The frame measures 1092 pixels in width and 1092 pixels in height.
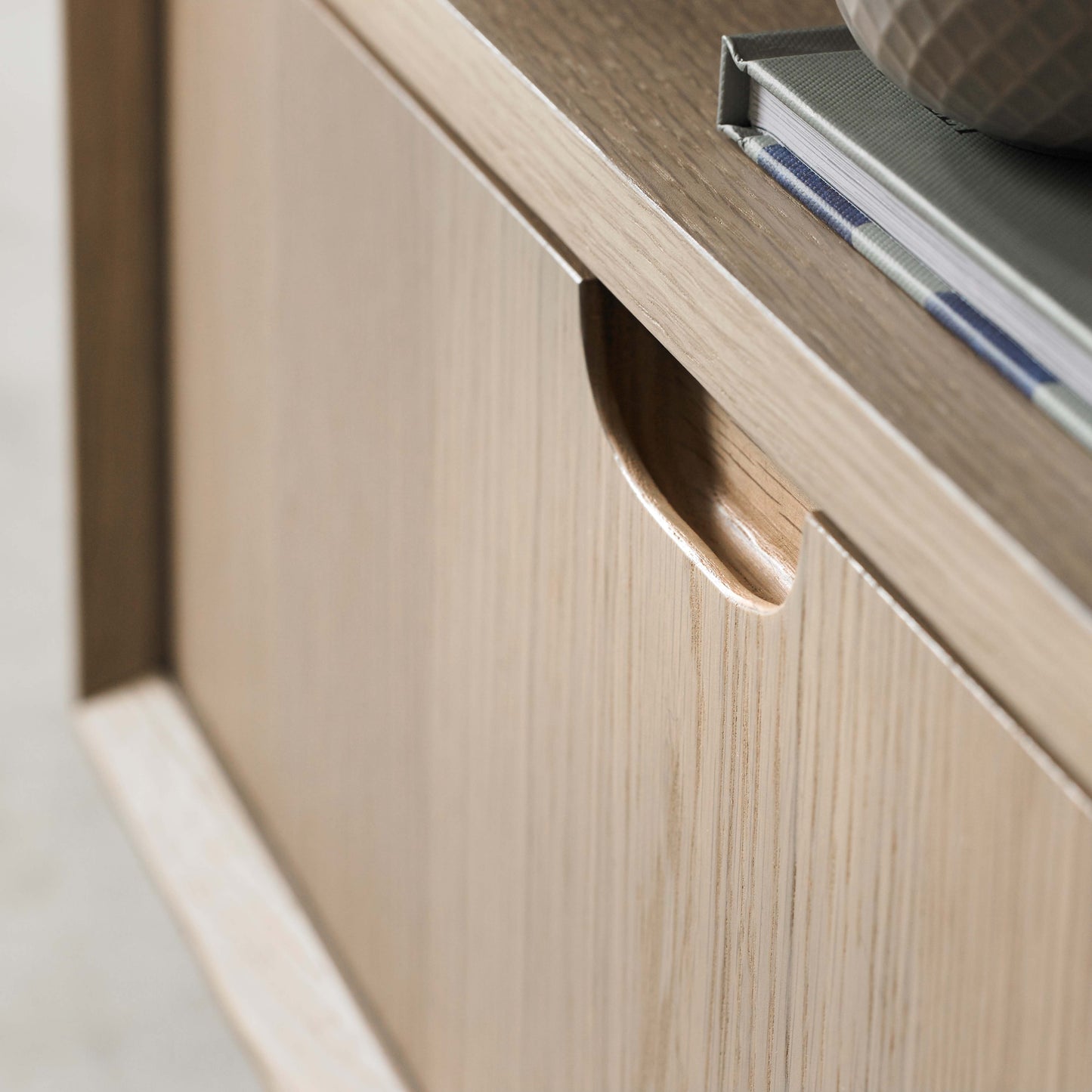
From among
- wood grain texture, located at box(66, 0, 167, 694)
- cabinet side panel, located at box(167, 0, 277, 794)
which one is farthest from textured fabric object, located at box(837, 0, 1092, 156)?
wood grain texture, located at box(66, 0, 167, 694)

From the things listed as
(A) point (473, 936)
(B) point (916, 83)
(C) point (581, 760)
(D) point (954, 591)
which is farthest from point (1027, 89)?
(A) point (473, 936)

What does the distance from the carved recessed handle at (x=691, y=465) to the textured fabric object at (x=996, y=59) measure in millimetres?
101

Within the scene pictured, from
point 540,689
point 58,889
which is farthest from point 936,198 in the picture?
point 58,889

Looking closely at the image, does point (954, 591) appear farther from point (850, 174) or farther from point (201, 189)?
point (201, 189)

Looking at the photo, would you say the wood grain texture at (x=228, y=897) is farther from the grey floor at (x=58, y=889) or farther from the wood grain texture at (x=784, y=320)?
the wood grain texture at (x=784, y=320)

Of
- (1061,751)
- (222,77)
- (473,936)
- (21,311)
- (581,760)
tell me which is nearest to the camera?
(1061,751)

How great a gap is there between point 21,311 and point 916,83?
119cm

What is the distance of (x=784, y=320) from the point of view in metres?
0.38

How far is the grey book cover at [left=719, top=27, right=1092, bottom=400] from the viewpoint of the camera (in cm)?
35

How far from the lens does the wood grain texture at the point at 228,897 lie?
32.1 inches

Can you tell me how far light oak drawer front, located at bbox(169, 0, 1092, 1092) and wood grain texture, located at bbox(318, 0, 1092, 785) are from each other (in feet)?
0.05

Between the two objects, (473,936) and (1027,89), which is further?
(473,936)

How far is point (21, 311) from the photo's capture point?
1.46 m

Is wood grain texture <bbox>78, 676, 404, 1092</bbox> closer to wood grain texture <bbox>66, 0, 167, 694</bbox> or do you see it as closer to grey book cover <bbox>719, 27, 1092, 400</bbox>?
wood grain texture <bbox>66, 0, 167, 694</bbox>
